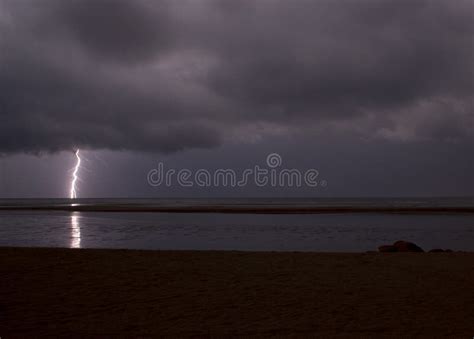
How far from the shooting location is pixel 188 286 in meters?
10.1

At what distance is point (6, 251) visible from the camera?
50.6 ft

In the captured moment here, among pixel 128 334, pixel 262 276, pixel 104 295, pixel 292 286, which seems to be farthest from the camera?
pixel 262 276

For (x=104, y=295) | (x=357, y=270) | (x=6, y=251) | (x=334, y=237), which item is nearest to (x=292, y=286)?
(x=357, y=270)

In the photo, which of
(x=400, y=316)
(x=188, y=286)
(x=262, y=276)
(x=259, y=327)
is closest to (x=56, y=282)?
(x=188, y=286)

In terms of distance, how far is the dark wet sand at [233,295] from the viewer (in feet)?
22.8

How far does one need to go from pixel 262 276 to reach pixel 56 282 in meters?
5.43

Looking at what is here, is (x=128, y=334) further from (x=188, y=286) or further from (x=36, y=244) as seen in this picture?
(x=36, y=244)

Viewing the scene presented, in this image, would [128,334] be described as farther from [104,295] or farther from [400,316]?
[400,316]

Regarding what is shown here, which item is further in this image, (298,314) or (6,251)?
(6,251)

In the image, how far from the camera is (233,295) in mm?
9141

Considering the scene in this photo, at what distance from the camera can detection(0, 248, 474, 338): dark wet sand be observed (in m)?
6.95

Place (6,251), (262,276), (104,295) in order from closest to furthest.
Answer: (104,295) → (262,276) → (6,251)

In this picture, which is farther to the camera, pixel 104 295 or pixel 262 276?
pixel 262 276

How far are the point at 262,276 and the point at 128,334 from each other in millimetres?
5257
